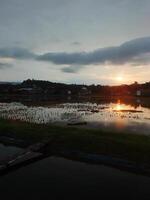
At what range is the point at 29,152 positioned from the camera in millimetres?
18625

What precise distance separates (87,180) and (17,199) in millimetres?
4189

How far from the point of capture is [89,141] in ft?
65.6

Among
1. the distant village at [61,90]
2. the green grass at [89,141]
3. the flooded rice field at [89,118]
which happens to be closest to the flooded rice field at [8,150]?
the green grass at [89,141]

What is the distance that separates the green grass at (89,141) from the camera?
58.2 ft

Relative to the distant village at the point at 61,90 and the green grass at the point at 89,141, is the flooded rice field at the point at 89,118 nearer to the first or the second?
the green grass at the point at 89,141

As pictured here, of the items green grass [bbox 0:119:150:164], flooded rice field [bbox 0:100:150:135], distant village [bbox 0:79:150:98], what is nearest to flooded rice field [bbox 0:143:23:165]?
green grass [bbox 0:119:150:164]

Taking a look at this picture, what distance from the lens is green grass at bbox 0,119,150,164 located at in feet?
58.2

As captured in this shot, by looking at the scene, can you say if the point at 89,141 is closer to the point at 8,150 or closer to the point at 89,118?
the point at 8,150

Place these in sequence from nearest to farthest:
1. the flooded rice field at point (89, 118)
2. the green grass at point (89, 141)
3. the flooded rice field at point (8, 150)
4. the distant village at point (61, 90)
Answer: the green grass at point (89, 141), the flooded rice field at point (8, 150), the flooded rice field at point (89, 118), the distant village at point (61, 90)

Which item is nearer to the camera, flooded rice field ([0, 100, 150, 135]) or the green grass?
the green grass

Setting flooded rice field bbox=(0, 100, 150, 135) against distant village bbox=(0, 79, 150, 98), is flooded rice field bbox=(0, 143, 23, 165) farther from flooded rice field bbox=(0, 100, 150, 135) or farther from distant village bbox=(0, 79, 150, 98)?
distant village bbox=(0, 79, 150, 98)


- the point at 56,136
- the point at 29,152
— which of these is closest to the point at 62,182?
the point at 29,152

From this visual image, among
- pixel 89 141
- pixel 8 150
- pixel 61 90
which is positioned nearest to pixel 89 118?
pixel 89 141

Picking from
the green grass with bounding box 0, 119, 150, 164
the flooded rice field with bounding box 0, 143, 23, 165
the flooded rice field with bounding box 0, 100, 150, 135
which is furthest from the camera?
the flooded rice field with bounding box 0, 100, 150, 135
